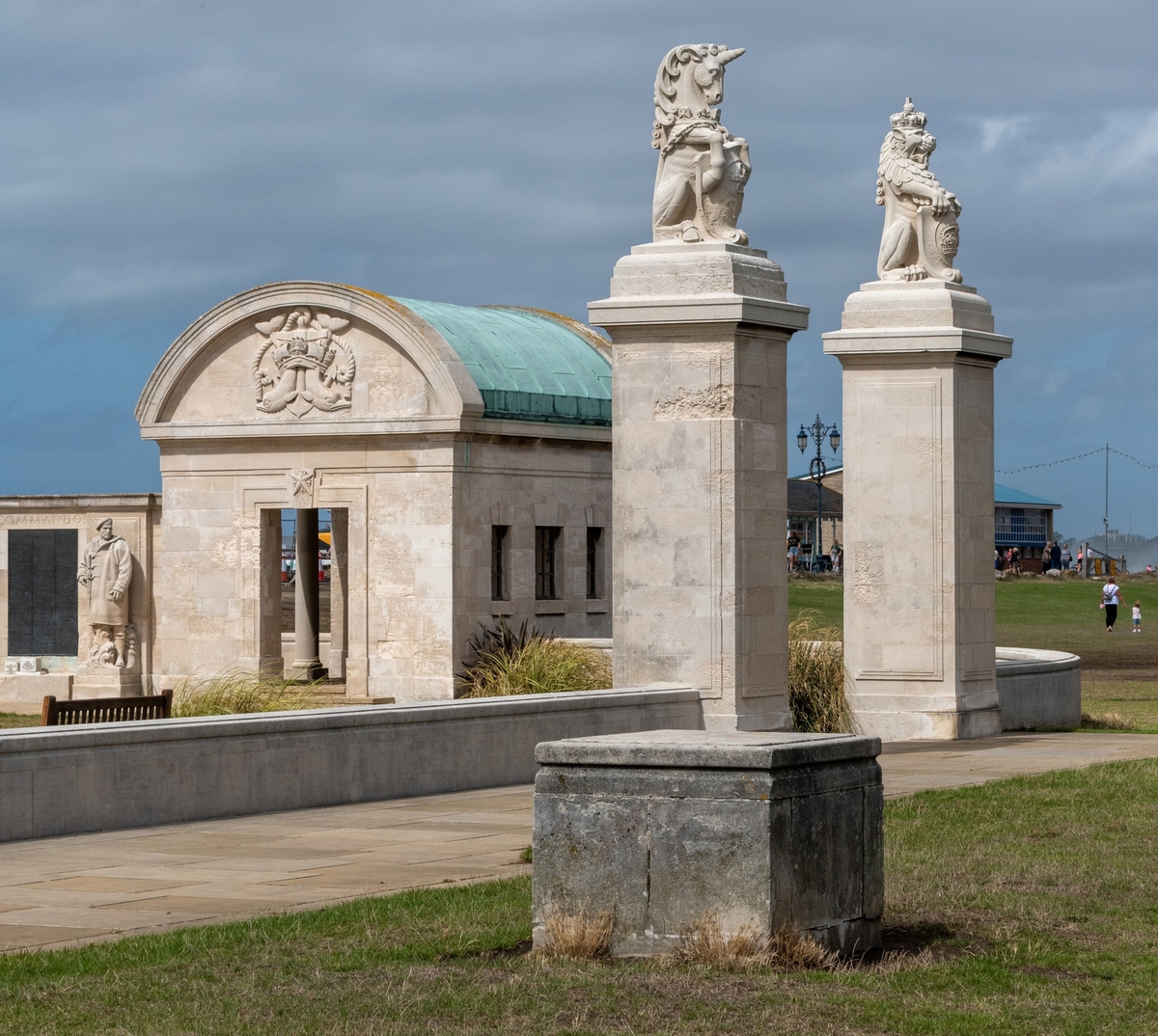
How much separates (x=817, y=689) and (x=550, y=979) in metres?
13.2

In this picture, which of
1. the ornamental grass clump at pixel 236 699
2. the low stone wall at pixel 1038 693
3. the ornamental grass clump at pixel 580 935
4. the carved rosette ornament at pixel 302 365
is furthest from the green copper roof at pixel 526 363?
the ornamental grass clump at pixel 580 935

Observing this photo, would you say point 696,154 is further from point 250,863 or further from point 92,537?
point 92,537

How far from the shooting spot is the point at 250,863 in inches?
436

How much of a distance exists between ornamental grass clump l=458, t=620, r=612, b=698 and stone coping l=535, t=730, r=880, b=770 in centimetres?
1022

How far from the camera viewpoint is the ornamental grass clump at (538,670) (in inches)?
813

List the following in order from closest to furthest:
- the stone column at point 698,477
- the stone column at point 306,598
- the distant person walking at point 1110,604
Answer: the stone column at point 698,477, the stone column at point 306,598, the distant person walking at point 1110,604

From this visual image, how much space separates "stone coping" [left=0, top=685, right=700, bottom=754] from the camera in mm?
12377

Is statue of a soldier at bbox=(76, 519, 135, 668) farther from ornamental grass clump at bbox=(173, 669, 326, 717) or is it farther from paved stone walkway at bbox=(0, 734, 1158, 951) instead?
paved stone walkway at bbox=(0, 734, 1158, 951)

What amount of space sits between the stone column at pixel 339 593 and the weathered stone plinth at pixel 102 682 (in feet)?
9.03

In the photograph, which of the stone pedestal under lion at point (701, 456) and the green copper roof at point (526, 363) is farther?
the green copper roof at point (526, 363)

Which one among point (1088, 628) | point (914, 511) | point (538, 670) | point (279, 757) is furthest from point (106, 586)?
point (1088, 628)

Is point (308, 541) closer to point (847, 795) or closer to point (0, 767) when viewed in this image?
point (0, 767)

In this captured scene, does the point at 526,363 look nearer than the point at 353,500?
No

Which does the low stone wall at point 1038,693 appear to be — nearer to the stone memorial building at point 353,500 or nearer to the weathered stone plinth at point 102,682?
the stone memorial building at point 353,500
